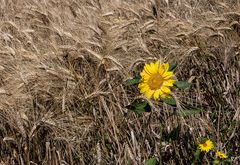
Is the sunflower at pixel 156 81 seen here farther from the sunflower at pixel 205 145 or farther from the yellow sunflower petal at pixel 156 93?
the sunflower at pixel 205 145

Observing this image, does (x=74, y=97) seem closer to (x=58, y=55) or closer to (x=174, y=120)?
(x=58, y=55)

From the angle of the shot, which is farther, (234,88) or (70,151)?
(234,88)

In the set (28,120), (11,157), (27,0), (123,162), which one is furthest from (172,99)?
(27,0)

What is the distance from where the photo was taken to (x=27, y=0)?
3535 mm

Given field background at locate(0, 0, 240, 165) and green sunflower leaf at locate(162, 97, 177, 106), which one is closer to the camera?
green sunflower leaf at locate(162, 97, 177, 106)

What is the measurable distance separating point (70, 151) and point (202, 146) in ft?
1.93

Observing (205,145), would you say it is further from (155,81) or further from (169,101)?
(155,81)

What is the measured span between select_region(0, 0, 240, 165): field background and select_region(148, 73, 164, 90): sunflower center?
259mm

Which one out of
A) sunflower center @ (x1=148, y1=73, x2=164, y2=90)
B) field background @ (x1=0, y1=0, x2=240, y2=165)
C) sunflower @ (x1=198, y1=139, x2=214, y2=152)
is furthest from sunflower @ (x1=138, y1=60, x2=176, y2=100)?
sunflower @ (x1=198, y1=139, x2=214, y2=152)

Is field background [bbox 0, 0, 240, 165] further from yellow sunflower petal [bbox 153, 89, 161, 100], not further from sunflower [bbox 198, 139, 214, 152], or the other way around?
yellow sunflower petal [bbox 153, 89, 161, 100]

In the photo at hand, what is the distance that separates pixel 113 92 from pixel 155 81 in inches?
17.7

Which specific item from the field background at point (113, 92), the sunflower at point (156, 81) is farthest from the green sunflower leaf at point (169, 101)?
the field background at point (113, 92)

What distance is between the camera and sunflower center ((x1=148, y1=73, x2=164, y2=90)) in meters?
1.53

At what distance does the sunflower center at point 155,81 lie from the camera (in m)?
1.53
